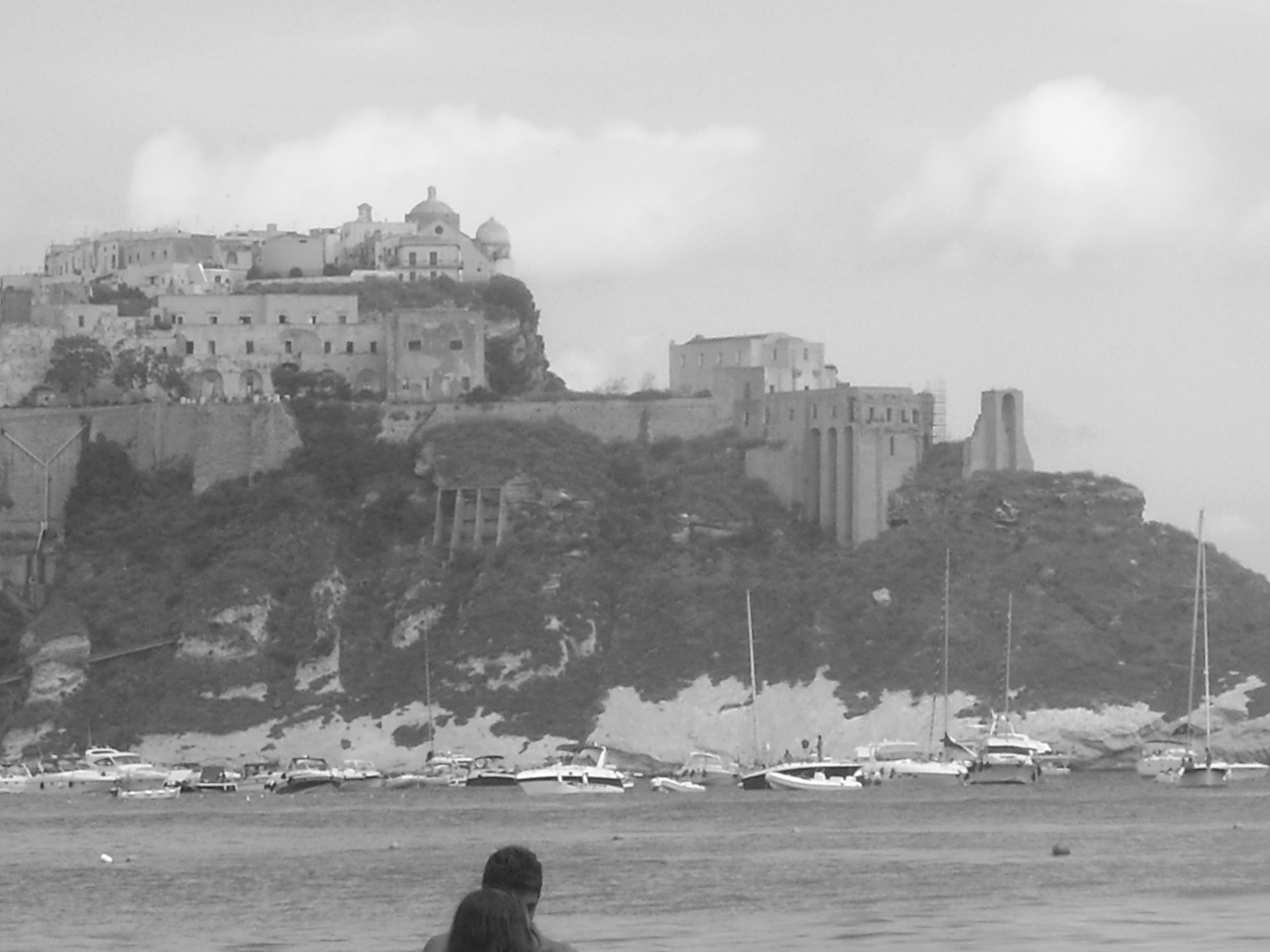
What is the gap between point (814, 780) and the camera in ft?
345

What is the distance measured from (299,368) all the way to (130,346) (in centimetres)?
741

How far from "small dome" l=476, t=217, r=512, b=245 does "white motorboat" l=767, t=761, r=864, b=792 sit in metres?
51.6

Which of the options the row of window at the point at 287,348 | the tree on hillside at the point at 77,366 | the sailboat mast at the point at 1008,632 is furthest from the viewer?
the row of window at the point at 287,348

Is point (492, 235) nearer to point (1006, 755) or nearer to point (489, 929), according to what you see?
point (1006, 755)

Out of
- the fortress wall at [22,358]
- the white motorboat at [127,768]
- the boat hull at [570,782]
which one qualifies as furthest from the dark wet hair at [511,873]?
the fortress wall at [22,358]

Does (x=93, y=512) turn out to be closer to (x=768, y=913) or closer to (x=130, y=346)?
(x=130, y=346)

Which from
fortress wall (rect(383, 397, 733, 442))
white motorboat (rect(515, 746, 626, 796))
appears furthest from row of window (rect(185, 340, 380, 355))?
white motorboat (rect(515, 746, 626, 796))

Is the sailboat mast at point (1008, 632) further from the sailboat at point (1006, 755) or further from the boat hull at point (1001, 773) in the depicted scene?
the boat hull at point (1001, 773)

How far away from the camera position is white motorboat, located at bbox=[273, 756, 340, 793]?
11038 cm

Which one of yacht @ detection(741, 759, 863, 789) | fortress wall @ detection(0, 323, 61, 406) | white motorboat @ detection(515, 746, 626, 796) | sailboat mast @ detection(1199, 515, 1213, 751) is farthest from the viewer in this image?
fortress wall @ detection(0, 323, 61, 406)

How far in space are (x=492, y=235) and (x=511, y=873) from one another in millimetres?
132621

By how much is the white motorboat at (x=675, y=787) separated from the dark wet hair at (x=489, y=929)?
8488cm

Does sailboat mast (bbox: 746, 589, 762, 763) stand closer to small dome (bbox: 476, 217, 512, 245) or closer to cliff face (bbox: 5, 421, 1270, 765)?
cliff face (bbox: 5, 421, 1270, 765)

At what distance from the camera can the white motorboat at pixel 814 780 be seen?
344 feet
